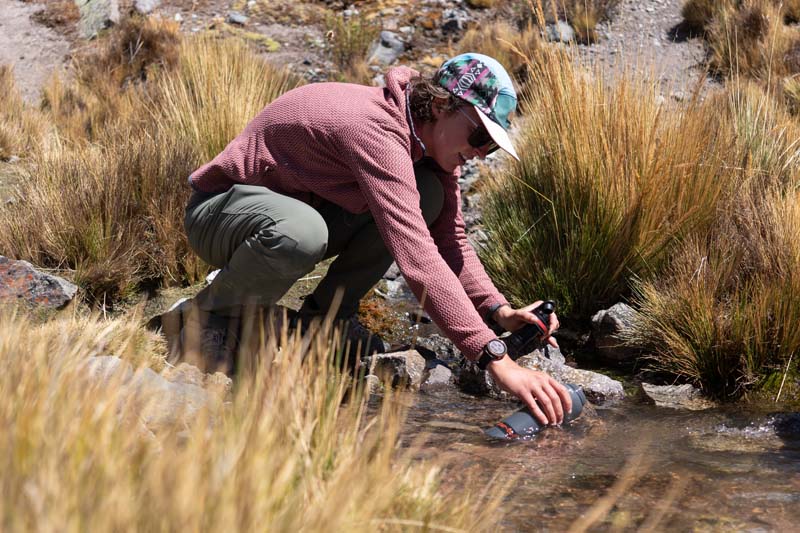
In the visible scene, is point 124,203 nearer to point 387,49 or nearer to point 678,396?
point 678,396

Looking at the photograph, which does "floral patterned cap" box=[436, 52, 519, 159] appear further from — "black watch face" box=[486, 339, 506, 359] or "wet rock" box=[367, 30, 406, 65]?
"wet rock" box=[367, 30, 406, 65]

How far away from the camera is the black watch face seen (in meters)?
2.32

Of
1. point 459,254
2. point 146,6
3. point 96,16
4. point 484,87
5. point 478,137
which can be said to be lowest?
point 459,254

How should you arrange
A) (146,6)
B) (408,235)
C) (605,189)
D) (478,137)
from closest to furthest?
(408,235) < (478,137) < (605,189) < (146,6)

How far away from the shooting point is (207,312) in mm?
3406

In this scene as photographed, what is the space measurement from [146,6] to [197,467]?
36.3 ft

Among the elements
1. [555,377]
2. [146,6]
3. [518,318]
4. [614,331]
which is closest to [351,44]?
[146,6]

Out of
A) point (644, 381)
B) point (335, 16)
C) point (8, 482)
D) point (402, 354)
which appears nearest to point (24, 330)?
point (8, 482)

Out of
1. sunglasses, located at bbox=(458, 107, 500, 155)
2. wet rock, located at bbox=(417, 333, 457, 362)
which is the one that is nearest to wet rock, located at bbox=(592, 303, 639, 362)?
wet rock, located at bbox=(417, 333, 457, 362)

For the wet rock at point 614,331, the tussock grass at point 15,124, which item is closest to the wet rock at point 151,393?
the wet rock at point 614,331

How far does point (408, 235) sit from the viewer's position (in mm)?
2502

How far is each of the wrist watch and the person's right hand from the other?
0.09 feet

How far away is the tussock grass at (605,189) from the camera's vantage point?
385 cm

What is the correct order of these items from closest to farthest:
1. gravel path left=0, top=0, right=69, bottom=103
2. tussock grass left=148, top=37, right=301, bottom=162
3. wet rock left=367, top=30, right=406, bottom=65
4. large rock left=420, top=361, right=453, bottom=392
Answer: large rock left=420, top=361, right=453, bottom=392 < tussock grass left=148, top=37, right=301, bottom=162 < gravel path left=0, top=0, right=69, bottom=103 < wet rock left=367, top=30, right=406, bottom=65
